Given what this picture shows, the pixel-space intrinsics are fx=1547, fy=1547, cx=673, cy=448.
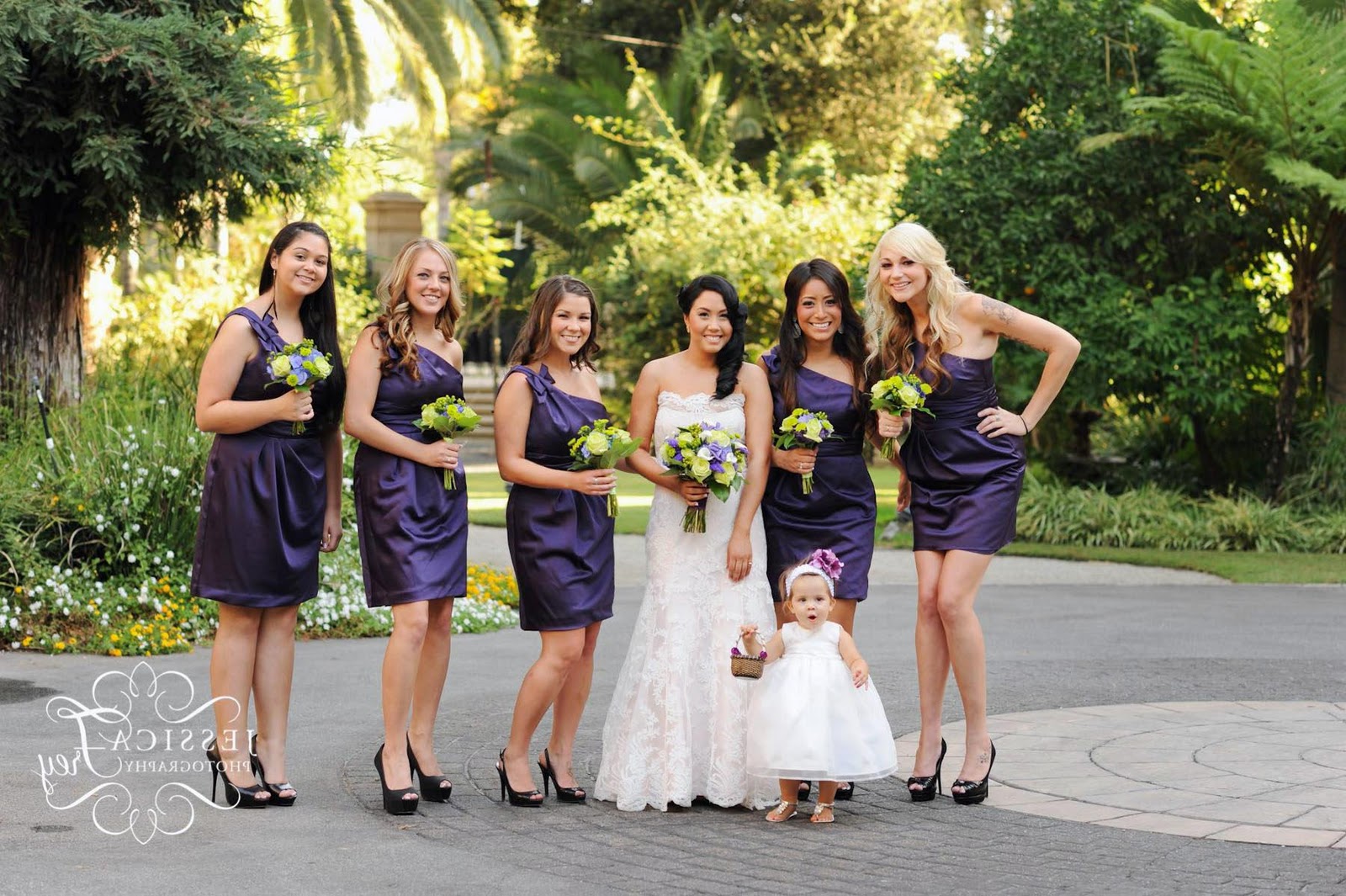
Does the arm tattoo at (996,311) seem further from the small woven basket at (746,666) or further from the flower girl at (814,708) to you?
the small woven basket at (746,666)

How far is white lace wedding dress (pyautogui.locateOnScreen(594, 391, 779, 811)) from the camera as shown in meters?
5.64

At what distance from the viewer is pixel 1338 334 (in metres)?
16.0

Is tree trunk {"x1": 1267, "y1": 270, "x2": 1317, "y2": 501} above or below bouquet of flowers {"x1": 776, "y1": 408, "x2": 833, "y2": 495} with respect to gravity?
above

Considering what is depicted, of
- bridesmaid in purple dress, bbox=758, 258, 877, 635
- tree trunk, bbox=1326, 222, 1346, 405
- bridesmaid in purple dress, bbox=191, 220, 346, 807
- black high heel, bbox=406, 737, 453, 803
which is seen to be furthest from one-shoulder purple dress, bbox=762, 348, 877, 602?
tree trunk, bbox=1326, 222, 1346, 405

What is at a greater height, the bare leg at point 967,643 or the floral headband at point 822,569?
the floral headband at point 822,569

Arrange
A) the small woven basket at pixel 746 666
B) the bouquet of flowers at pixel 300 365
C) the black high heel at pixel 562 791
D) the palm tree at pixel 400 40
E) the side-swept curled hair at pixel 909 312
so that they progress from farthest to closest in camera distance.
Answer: the palm tree at pixel 400 40 → the side-swept curled hair at pixel 909 312 → the black high heel at pixel 562 791 → the small woven basket at pixel 746 666 → the bouquet of flowers at pixel 300 365

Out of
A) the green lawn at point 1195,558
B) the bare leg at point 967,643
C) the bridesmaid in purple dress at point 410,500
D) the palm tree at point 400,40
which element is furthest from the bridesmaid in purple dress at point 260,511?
the palm tree at point 400,40

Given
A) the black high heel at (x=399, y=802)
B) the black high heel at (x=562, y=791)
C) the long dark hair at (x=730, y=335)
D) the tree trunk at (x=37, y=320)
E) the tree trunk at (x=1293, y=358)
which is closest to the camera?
the black high heel at (x=399, y=802)

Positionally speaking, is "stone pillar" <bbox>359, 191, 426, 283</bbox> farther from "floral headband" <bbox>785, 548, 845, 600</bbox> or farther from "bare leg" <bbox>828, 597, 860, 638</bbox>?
"floral headband" <bbox>785, 548, 845, 600</bbox>

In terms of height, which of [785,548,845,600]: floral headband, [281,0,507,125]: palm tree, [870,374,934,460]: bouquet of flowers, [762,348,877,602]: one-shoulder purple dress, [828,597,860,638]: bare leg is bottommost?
[828,597,860,638]: bare leg

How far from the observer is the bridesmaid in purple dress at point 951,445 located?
583 centimetres

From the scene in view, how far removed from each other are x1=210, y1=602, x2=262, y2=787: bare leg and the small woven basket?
174 cm

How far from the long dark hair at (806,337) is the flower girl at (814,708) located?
2.36 ft

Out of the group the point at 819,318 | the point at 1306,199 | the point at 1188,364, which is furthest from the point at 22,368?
the point at 1306,199
